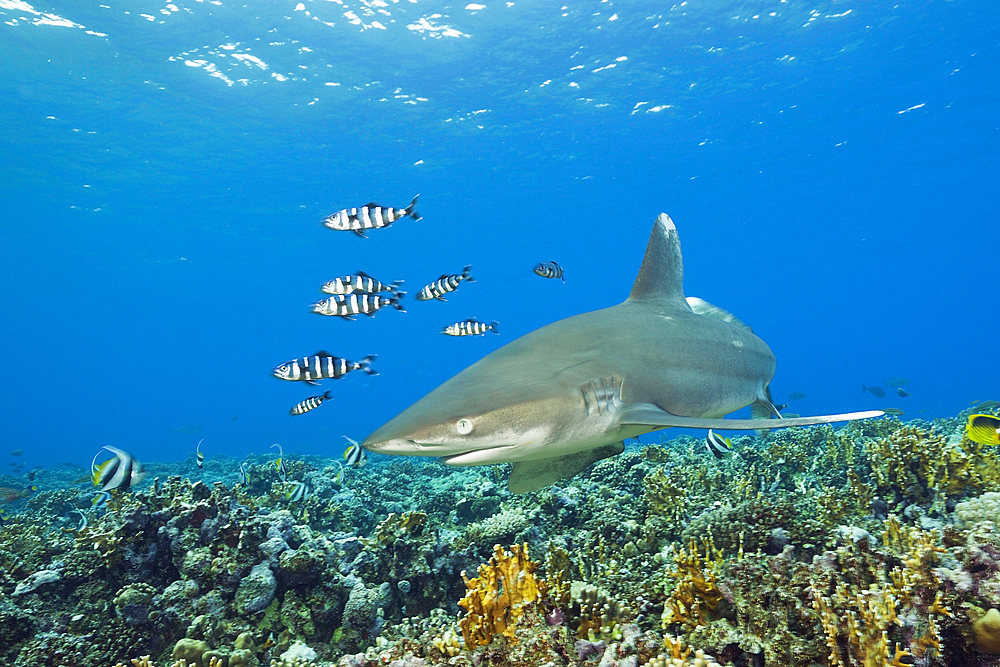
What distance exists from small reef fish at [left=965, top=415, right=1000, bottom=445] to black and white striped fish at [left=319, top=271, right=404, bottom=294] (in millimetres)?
6853

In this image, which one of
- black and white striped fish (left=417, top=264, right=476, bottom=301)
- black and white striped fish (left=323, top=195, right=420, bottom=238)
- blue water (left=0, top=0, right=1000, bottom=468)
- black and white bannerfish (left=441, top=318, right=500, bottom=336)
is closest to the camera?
black and white striped fish (left=323, top=195, right=420, bottom=238)

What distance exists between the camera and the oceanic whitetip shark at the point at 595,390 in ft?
8.73

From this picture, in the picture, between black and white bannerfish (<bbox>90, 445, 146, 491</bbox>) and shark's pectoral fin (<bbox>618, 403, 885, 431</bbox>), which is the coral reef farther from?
shark's pectoral fin (<bbox>618, 403, 885, 431</bbox>)

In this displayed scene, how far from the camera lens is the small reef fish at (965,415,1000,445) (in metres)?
4.36

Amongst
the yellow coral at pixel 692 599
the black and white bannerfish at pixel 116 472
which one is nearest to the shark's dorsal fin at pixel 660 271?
the yellow coral at pixel 692 599

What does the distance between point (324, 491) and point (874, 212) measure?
59242 mm

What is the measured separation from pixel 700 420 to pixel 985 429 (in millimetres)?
3543

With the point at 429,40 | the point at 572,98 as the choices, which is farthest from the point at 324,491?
the point at 572,98

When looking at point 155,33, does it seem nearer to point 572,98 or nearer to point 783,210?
point 572,98

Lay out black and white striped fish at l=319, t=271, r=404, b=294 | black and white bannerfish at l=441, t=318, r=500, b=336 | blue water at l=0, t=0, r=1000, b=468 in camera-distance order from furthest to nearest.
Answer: blue water at l=0, t=0, r=1000, b=468
black and white bannerfish at l=441, t=318, r=500, b=336
black and white striped fish at l=319, t=271, r=404, b=294

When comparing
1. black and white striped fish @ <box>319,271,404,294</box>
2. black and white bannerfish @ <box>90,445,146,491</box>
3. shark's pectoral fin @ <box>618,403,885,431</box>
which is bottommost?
black and white bannerfish @ <box>90,445,146,491</box>

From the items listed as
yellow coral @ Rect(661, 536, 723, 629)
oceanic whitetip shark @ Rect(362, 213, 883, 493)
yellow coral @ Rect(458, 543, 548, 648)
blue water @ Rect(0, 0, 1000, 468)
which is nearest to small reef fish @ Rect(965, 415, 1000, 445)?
oceanic whitetip shark @ Rect(362, 213, 883, 493)

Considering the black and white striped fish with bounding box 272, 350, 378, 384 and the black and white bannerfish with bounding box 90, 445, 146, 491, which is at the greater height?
the black and white striped fish with bounding box 272, 350, 378, 384

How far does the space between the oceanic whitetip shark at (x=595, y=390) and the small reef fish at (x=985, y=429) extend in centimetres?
159
